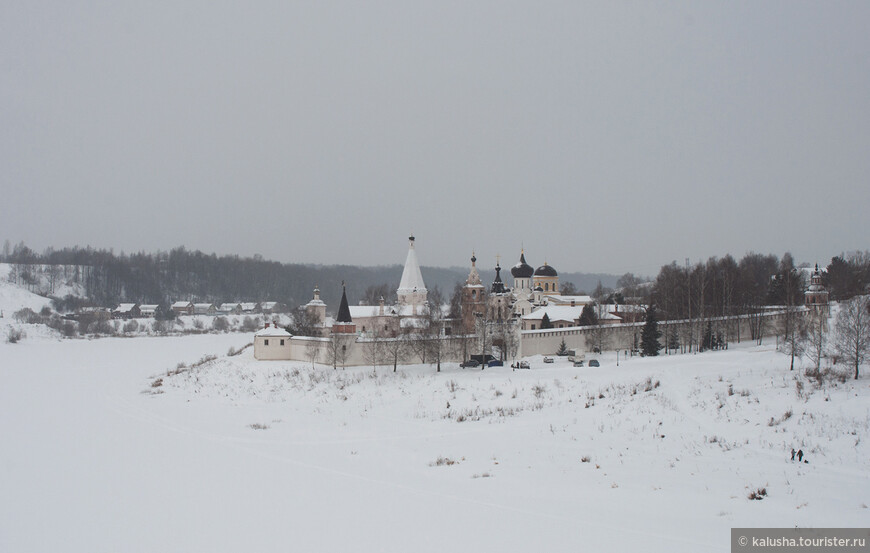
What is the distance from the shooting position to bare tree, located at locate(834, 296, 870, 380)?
16.1 meters

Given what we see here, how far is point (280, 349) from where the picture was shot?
31.0m

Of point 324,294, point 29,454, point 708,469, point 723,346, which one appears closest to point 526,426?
point 708,469

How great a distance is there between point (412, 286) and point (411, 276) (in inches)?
27.0

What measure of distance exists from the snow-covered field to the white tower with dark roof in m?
13.5

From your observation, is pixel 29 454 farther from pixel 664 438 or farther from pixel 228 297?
pixel 228 297

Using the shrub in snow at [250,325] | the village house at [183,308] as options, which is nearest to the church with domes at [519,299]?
the shrub in snow at [250,325]

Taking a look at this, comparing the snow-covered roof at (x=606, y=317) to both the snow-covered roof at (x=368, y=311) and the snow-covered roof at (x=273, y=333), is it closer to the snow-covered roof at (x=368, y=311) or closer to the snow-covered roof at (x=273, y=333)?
the snow-covered roof at (x=368, y=311)

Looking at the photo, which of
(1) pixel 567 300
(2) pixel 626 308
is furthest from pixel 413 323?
(1) pixel 567 300

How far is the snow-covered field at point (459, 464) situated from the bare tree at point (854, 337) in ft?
5.36

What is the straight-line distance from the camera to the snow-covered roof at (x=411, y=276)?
36.3 m

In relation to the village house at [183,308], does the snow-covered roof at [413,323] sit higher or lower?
higher

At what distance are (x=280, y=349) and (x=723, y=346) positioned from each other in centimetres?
2120

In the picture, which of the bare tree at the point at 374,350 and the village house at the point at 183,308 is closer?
the bare tree at the point at 374,350

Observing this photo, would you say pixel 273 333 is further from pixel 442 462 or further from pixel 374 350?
pixel 442 462
